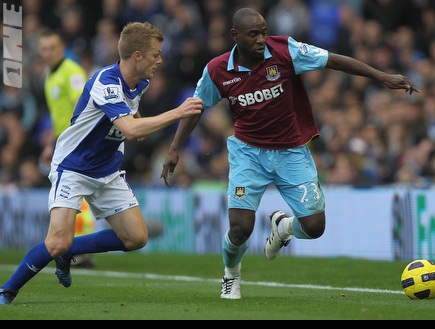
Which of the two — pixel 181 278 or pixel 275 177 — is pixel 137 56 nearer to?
pixel 275 177

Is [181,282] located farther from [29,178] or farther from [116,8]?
[116,8]

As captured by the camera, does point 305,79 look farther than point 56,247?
Yes

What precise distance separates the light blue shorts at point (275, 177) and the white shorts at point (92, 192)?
1013 millimetres

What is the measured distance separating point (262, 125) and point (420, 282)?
1.99 meters

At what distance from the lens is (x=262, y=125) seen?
9109 mm

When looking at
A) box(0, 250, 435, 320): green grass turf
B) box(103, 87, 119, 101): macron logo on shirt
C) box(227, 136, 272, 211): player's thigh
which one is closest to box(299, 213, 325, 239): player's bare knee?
box(227, 136, 272, 211): player's thigh

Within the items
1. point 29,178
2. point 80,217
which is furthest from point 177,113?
point 29,178

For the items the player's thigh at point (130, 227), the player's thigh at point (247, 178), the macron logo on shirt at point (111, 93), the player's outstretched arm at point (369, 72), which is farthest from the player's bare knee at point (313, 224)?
the macron logo on shirt at point (111, 93)

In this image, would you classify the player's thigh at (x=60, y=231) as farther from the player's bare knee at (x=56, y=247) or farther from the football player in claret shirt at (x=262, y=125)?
the football player in claret shirt at (x=262, y=125)

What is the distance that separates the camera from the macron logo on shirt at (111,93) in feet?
28.0

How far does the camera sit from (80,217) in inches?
557

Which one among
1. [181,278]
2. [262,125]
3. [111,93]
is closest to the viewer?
[111,93]

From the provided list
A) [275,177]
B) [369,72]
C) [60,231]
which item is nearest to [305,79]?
[275,177]

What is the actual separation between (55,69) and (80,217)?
2.33 m
